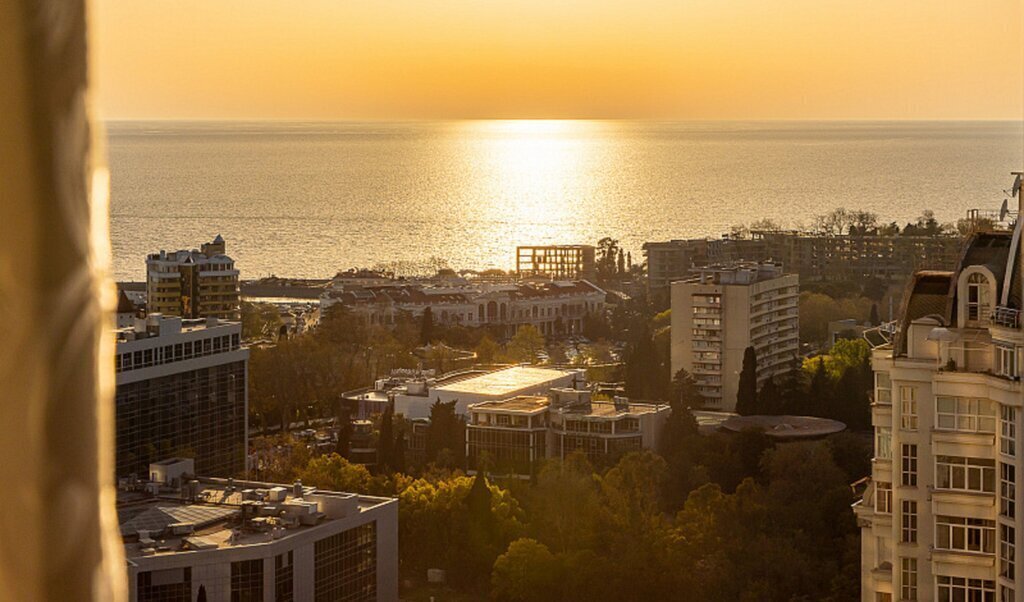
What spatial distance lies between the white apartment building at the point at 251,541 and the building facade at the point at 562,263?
10505 mm

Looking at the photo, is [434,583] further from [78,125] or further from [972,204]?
[972,204]

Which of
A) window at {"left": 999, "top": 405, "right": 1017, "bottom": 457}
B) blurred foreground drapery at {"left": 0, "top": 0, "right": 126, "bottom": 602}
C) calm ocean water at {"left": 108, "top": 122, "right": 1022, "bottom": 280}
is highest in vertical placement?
calm ocean water at {"left": 108, "top": 122, "right": 1022, "bottom": 280}

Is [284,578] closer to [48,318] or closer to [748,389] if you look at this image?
[748,389]

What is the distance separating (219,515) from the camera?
5.36 meters

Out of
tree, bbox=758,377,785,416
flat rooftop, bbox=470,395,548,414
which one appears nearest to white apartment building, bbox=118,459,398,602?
flat rooftop, bbox=470,395,548,414

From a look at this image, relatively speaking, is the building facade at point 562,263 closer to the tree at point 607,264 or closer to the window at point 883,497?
the tree at point 607,264

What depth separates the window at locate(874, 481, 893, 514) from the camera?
2.73 meters

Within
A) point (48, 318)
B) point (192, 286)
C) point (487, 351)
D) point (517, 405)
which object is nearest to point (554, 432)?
point (517, 405)

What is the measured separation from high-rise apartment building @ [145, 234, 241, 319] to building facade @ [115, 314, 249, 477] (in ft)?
10.4

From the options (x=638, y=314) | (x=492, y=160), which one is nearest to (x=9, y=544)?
(x=638, y=314)

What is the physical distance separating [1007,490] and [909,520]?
0.67ft

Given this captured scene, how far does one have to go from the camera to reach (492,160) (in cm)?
4431

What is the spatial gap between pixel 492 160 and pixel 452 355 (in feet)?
111

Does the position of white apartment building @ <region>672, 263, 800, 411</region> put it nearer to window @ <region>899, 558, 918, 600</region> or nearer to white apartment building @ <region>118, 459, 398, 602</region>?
white apartment building @ <region>118, 459, 398, 602</region>
